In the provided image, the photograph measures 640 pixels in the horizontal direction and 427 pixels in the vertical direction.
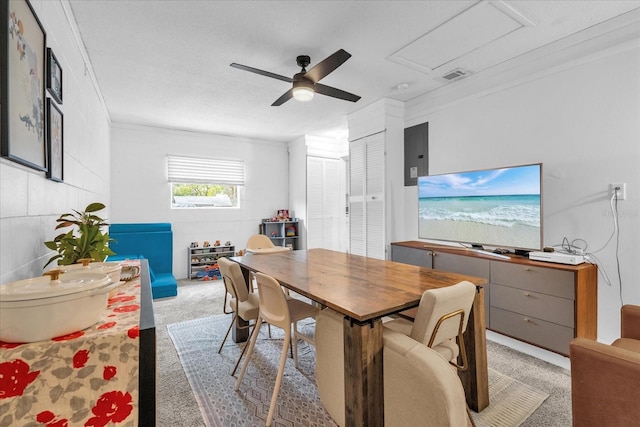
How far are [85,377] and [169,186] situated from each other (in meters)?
4.96

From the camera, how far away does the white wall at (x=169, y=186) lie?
4824 mm

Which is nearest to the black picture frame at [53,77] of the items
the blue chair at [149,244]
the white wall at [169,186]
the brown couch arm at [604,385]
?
the brown couch arm at [604,385]

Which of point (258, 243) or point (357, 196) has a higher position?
point (357, 196)

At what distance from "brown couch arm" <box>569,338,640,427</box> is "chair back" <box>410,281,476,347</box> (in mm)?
486

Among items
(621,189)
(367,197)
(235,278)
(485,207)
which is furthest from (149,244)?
(621,189)

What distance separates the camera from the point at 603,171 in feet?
8.00

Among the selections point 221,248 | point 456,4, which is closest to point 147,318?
point 456,4

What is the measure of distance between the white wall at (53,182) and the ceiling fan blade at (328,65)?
62.1 inches

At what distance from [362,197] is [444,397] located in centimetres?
342

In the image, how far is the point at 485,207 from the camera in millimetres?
2975

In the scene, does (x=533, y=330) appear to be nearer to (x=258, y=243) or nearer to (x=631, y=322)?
(x=631, y=322)

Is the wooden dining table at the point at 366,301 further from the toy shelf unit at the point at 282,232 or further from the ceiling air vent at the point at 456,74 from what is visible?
the toy shelf unit at the point at 282,232

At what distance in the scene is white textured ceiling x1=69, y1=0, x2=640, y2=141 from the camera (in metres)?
2.08

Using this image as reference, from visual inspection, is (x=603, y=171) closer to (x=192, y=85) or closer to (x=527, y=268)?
(x=527, y=268)
